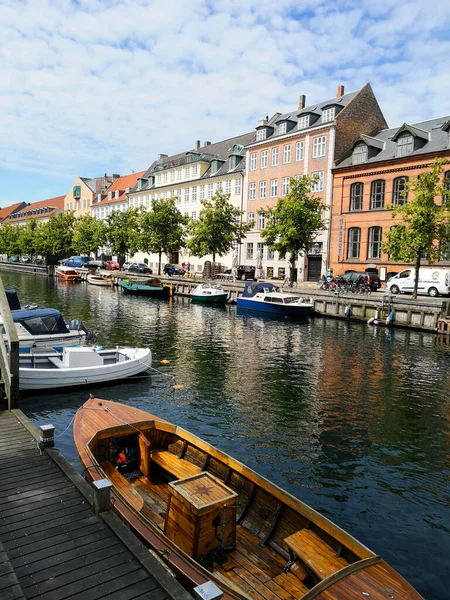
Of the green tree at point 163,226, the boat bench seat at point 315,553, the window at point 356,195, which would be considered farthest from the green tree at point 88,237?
the boat bench seat at point 315,553

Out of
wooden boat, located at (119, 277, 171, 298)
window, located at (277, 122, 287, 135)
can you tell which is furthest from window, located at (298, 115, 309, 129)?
wooden boat, located at (119, 277, 171, 298)

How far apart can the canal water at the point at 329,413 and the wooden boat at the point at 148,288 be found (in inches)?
860

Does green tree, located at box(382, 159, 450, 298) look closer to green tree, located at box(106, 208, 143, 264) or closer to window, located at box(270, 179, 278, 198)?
window, located at box(270, 179, 278, 198)

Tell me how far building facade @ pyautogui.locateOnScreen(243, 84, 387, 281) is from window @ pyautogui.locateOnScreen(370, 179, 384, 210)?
18.3 ft

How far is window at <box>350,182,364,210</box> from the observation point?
52.0 meters

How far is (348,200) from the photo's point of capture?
174ft

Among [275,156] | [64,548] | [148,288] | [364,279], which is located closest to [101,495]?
[64,548]

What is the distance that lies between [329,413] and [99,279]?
181 ft

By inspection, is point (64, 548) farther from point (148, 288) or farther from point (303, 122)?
point (303, 122)

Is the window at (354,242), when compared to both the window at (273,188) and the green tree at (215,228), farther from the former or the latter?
the window at (273,188)

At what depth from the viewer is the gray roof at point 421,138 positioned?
45.2 metres

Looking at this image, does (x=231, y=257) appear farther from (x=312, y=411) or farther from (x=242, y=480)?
(x=242, y=480)

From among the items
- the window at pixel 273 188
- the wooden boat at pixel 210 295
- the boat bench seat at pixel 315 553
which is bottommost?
the boat bench seat at pixel 315 553

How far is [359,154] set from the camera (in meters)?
51.7
